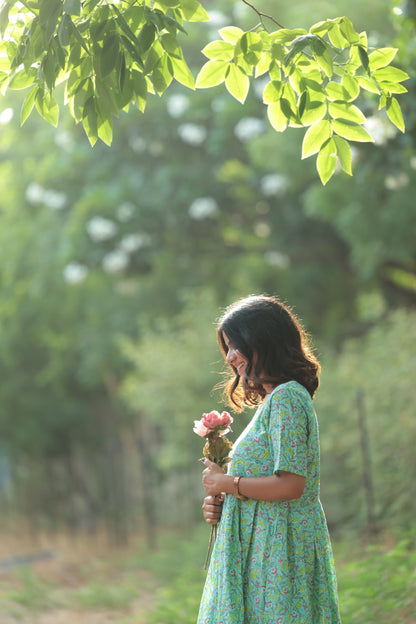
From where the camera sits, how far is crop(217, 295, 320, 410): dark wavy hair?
2.67 m

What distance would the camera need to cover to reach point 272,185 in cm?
1307

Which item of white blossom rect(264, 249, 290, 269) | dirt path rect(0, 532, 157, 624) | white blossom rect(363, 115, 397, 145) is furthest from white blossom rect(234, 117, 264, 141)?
dirt path rect(0, 532, 157, 624)

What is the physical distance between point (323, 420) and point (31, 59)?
24.5 feet

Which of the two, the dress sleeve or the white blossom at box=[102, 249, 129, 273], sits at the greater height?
the white blossom at box=[102, 249, 129, 273]

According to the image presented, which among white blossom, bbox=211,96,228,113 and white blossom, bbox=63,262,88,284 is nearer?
white blossom, bbox=211,96,228,113

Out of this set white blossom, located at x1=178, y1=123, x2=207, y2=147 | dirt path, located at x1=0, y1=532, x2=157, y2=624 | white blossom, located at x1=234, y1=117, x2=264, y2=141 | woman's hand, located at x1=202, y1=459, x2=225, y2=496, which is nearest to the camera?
woman's hand, located at x1=202, y1=459, x2=225, y2=496

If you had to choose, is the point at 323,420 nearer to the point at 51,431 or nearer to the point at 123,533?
the point at 123,533

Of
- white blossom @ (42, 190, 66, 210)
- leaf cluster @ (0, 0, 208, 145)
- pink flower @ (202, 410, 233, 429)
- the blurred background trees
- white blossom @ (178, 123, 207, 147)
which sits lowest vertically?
pink flower @ (202, 410, 233, 429)

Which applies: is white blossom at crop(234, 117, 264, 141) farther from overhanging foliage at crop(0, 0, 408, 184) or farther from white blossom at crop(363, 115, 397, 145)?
overhanging foliage at crop(0, 0, 408, 184)

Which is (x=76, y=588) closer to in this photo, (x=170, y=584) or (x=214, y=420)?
(x=170, y=584)

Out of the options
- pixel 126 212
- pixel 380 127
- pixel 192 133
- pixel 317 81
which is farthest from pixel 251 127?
pixel 317 81

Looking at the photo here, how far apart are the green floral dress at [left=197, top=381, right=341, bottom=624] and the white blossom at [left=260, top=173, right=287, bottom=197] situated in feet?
34.0

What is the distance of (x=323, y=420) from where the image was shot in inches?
370

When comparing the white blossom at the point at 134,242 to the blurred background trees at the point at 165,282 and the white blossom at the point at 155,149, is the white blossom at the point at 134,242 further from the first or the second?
the white blossom at the point at 155,149
